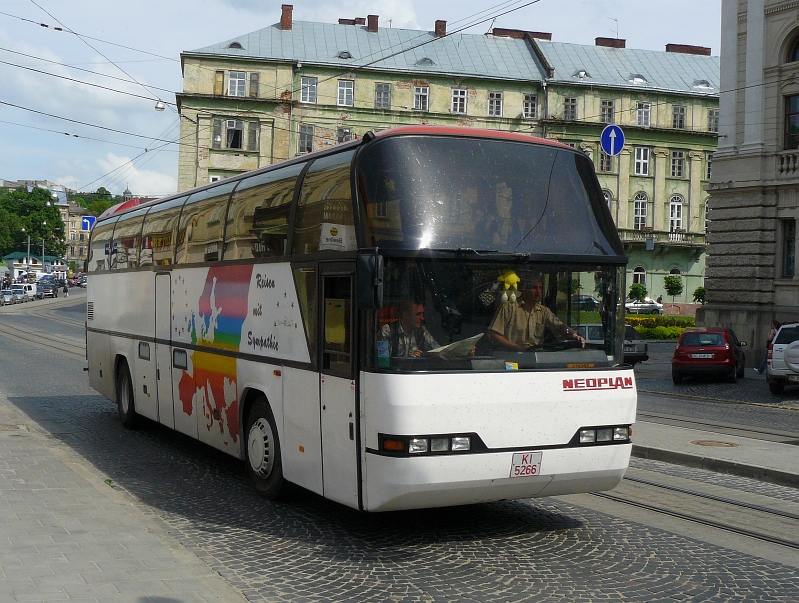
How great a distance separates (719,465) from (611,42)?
66435mm

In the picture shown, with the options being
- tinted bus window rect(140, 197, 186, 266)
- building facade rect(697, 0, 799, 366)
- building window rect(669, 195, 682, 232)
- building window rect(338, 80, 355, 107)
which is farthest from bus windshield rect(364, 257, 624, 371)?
building window rect(669, 195, 682, 232)

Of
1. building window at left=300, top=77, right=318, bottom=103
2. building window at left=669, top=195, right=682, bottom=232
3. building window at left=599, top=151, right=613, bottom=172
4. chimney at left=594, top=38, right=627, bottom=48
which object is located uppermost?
chimney at left=594, top=38, right=627, bottom=48

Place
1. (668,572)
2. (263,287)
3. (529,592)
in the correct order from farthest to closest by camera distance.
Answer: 1. (263,287)
2. (668,572)
3. (529,592)

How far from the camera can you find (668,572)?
6738mm

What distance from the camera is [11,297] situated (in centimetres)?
8244

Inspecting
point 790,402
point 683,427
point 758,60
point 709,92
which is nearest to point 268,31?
point 709,92

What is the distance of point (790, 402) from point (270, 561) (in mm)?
17694

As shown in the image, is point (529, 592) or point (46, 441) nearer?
point (529, 592)

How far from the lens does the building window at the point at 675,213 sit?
236ft

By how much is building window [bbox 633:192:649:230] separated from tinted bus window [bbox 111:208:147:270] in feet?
197

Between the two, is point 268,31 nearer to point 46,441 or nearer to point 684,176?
point 684,176

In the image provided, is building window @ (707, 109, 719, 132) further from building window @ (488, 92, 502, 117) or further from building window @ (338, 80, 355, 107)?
building window @ (338, 80, 355, 107)

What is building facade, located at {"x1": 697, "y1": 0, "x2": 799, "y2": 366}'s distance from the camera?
105 feet

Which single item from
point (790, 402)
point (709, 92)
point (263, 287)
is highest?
point (709, 92)
